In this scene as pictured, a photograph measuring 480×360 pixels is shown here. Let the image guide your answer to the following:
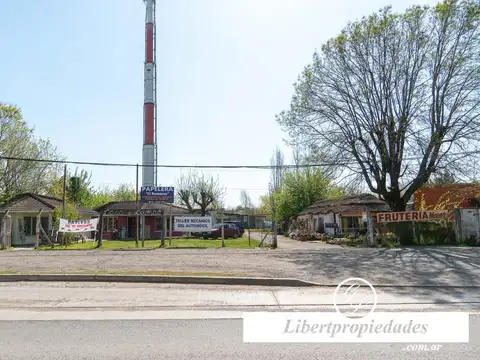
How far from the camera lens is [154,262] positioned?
598 inches

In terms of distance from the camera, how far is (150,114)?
5300cm

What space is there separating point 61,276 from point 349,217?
106 ft

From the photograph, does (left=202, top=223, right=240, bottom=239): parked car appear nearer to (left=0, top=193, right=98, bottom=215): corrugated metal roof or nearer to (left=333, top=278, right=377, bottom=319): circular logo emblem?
(left=0, top=193, right=98, bottom=215): corrugated metal roof

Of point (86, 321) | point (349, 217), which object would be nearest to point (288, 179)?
point (349, 217)

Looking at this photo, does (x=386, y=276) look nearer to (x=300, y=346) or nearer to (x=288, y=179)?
(x=300, y=346)

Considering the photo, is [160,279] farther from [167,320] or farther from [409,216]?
[409,216]

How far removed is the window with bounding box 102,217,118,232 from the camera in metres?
39.5

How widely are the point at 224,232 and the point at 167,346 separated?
2963cm

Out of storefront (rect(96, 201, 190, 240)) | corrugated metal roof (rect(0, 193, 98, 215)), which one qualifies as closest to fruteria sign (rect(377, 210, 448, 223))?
storefront (rect(96, 201, 190, 240))

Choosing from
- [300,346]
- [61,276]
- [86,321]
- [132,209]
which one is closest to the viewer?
[300,346]

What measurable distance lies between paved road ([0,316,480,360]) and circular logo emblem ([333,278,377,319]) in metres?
1.91

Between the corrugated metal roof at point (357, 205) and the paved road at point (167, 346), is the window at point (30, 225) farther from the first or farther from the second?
the paved road at point (167, 346)

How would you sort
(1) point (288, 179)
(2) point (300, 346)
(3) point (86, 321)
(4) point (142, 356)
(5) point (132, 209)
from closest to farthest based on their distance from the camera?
(4) point (142, 356)
(2) point (300, 346)
(3) point (86, 321)
(5) point (132, 209)
(1) point (288, 179)

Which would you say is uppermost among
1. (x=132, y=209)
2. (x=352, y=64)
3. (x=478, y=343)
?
(x=352, y=64)
